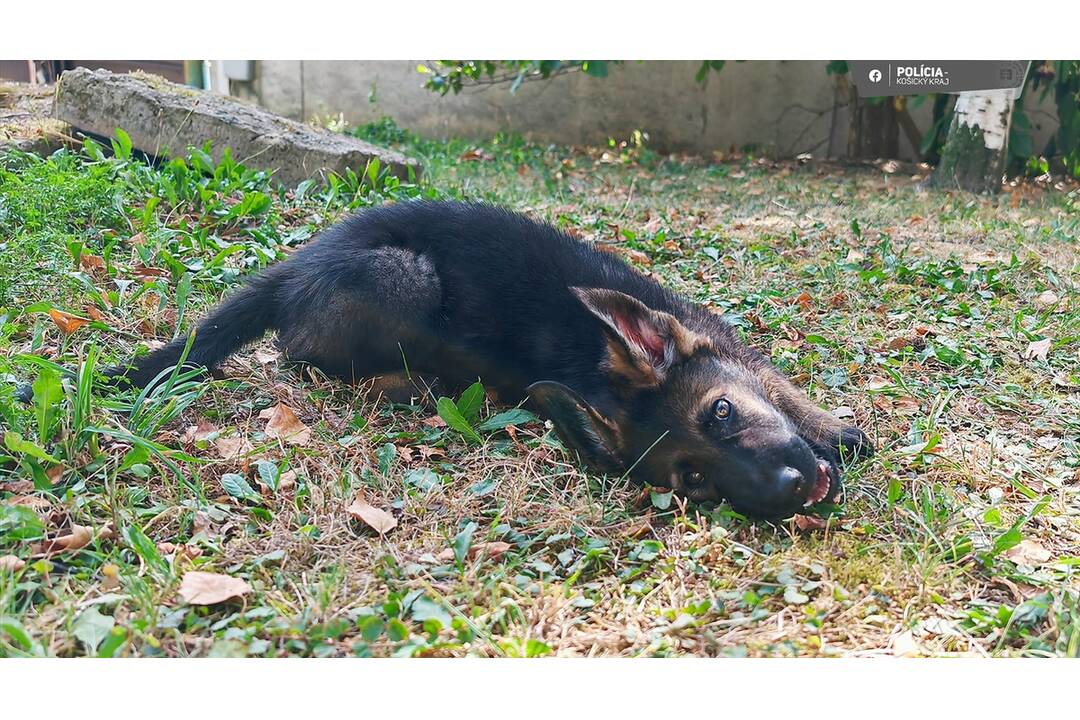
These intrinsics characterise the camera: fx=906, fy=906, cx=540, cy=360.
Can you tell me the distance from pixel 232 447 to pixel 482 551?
1.13 meters

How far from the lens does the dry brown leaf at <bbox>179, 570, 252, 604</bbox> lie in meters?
2.49

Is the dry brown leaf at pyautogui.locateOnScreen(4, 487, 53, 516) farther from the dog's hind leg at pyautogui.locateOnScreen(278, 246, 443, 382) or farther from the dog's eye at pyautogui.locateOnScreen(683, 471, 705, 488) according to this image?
the dog's eye at pyautogui.locateOnScreen(683, 471, 705, 488)

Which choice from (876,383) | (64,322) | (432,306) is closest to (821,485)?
(876,383)

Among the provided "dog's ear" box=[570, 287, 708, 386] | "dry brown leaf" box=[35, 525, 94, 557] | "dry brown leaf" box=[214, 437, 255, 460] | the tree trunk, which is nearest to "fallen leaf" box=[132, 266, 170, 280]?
"dry brown leaf" box=[214, 437, 255, 460]

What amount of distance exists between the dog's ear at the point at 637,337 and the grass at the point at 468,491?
458 millimetres

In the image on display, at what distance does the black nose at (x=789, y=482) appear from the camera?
306 centimetres

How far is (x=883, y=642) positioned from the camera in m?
2.49

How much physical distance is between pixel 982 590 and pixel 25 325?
4034mm

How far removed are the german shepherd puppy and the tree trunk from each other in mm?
5433

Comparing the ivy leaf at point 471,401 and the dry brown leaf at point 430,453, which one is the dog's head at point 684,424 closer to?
the ivy leaf at point 471,401

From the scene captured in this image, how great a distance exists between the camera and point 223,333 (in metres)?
3.96

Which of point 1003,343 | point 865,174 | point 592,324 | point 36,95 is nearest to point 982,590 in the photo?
point 592,324

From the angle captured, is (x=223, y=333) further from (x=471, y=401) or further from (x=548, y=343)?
(x=548, y=343)

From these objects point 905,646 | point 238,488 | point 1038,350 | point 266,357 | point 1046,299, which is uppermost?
point 1046,299
